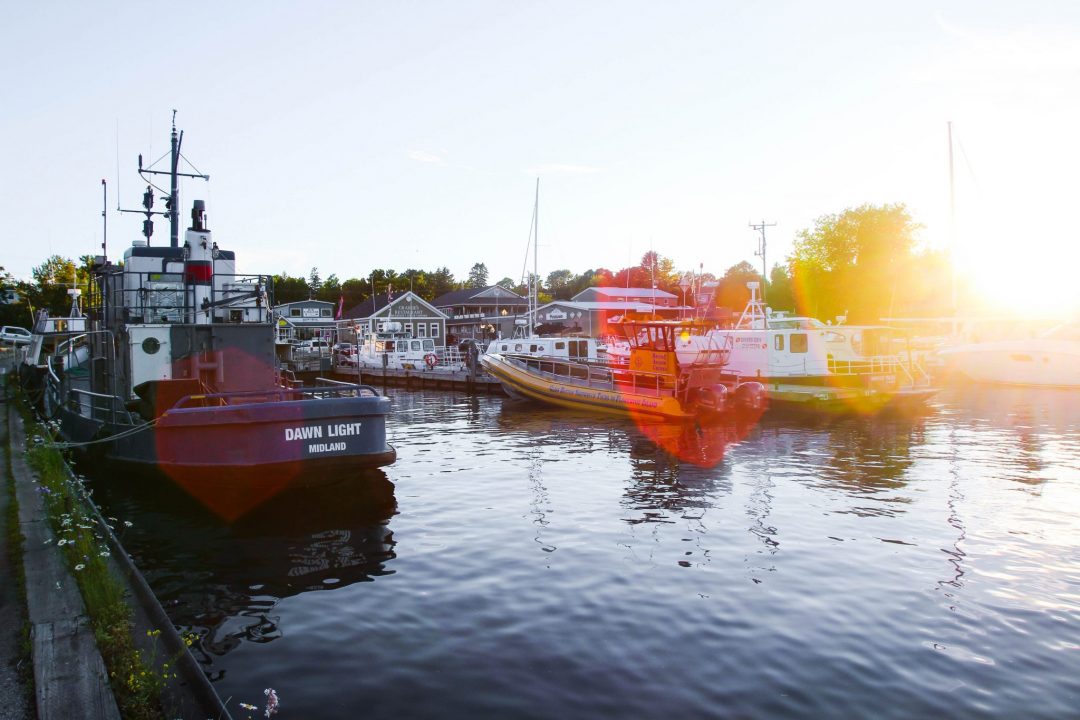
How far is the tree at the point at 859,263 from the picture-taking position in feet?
240

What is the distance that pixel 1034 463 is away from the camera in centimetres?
1661

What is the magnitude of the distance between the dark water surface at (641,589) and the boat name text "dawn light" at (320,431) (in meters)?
1.40

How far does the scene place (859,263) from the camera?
7644cm

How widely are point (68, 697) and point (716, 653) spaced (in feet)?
16.9

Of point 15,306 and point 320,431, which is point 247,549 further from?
point 15,306

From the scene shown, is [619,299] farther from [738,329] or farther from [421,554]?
[421,554]

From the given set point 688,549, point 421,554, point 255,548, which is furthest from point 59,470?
point 688,549

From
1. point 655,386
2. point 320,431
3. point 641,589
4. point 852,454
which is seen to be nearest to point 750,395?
point 655,386

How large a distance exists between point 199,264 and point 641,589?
448 inches

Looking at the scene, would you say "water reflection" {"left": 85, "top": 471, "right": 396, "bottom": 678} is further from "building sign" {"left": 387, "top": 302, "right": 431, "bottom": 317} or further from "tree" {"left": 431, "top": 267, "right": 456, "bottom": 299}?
"tree" {"left": 431, "top": 267, "right": 456, "bottom": 299}

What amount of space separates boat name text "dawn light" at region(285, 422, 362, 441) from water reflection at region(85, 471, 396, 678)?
4.33 feet

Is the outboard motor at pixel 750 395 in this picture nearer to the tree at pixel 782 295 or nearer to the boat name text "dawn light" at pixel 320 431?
the boat name text "dawn light" at pixel 320 431

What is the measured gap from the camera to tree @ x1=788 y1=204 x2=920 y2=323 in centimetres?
7325

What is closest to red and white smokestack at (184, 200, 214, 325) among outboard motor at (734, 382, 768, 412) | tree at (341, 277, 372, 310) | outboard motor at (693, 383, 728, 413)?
outboard motor at (693, 383, 728, 413)
